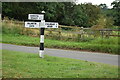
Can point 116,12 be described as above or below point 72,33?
above

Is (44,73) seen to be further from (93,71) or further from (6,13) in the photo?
(6,13)

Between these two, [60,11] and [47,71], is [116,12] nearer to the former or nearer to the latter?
[60,11]

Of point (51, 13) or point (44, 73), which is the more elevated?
point (51, 13)

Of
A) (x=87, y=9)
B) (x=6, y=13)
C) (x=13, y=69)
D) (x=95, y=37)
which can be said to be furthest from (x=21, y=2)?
(x=13, y=69)

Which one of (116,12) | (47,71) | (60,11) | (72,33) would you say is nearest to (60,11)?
(60,11)

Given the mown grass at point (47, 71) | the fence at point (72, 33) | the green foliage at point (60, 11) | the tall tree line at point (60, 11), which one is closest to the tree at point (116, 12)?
the tall tree line at point (60, 11)

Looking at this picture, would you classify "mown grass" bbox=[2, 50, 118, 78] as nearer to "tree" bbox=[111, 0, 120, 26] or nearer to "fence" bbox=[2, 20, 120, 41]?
"fence" bbox=[2, 20, 120, 41]

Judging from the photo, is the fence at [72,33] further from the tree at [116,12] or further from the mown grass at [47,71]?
the tree at [116,12]

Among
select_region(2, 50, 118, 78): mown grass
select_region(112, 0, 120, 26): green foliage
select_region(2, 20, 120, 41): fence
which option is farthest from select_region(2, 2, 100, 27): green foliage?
select_region(2, 50, 118, 78): mown grass

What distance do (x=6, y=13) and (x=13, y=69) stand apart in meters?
28.5

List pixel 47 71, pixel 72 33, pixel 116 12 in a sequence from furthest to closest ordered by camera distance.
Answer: pixel 116 12 < pixel 72 33 < pixel 47 71

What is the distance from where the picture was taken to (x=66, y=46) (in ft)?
51.3

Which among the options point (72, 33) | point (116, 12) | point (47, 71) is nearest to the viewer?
point (47, 71)

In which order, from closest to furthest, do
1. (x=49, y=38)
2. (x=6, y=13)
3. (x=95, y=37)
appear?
1. (x=95, y=37)
2. (x=49, y=38)
3. (x=6, y=13)
